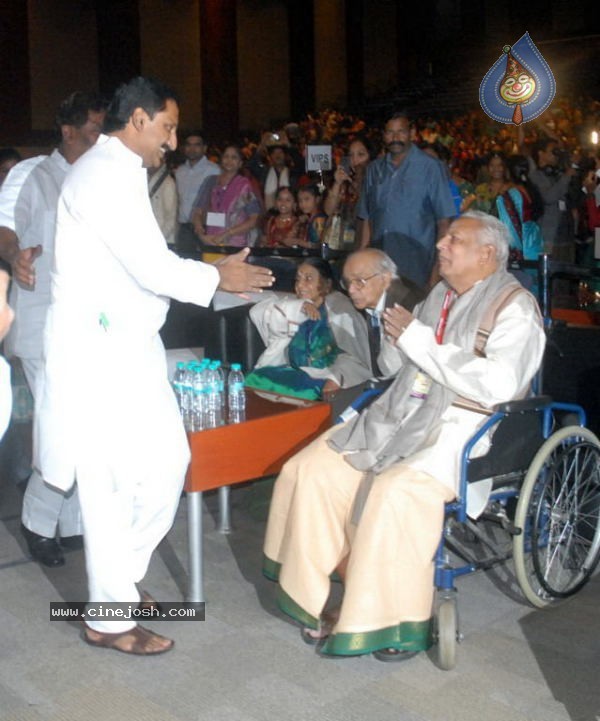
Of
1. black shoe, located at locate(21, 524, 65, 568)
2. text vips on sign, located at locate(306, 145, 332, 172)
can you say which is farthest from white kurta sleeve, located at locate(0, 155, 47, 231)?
text vips on sign, located at locate(306, 145, 332, 172)

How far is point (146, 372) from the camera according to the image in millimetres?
2736

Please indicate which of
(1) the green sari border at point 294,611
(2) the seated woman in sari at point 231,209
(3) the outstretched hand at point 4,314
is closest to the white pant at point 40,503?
(1) the green sari border at point 294,611

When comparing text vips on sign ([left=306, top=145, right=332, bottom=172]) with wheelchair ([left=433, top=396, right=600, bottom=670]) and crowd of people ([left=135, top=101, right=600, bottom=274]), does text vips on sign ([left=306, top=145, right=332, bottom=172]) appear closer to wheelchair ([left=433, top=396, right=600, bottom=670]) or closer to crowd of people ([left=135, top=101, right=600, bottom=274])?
crowd of people ([left=135, top=101, right=600, bottom=274])

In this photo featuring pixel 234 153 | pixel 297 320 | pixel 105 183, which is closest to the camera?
pixel 105 183

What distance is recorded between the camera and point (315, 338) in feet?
13.0

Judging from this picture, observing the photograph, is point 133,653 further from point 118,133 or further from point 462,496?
point 118,133

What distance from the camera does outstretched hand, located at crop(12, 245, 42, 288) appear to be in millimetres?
3191

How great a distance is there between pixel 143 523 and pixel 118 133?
1.06 meters

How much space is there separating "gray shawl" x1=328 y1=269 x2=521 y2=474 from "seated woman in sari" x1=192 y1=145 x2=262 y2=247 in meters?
3.61

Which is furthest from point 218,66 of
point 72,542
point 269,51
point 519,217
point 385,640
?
point 385,640

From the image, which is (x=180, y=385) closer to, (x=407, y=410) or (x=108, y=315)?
(x=108, y=315)

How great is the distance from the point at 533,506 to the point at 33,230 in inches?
72.6

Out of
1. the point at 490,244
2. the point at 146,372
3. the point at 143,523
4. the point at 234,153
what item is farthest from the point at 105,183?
the point at 234,153

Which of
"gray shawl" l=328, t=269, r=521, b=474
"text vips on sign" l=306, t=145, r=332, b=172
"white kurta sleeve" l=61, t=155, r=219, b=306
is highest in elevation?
"text vips on sign" l=306, t=145, r=332, b=172
